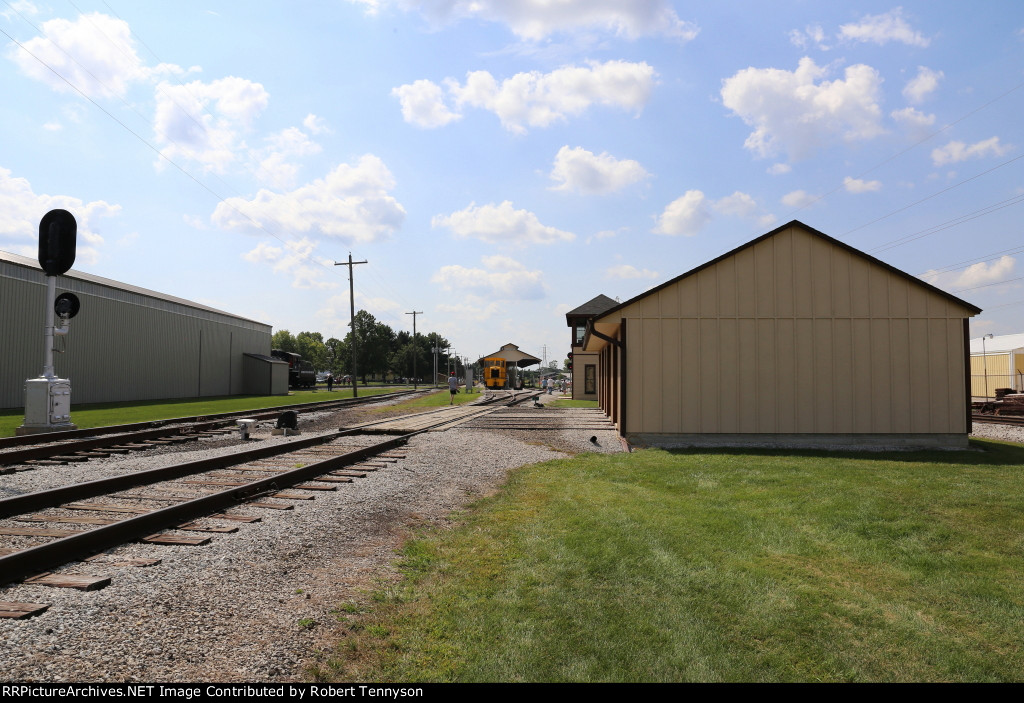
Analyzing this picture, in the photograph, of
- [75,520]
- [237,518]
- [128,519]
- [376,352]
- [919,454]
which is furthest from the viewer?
[376,352]

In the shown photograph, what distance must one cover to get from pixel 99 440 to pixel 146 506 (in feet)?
22.5

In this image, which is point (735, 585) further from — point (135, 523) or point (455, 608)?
point (135, 523)

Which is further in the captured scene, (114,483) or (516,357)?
(516,357)

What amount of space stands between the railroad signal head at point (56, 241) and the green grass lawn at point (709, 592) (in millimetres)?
14997

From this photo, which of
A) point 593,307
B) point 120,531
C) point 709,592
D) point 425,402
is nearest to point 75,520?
point 120,531

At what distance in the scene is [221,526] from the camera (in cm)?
587

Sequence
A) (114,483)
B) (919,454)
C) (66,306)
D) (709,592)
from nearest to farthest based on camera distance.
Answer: (709,592) → (114,483) → (919,454) → (66,306)

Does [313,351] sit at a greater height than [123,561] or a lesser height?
greater

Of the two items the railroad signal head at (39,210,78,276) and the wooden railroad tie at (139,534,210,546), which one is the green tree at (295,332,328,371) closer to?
the railroad signal head at (39,210,78,276)

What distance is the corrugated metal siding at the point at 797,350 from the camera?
1411cm

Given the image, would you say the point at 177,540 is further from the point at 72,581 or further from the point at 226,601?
the point at 226,601

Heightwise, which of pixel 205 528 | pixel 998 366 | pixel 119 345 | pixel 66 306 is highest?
pixel 66 306

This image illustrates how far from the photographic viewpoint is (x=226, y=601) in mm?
4008
